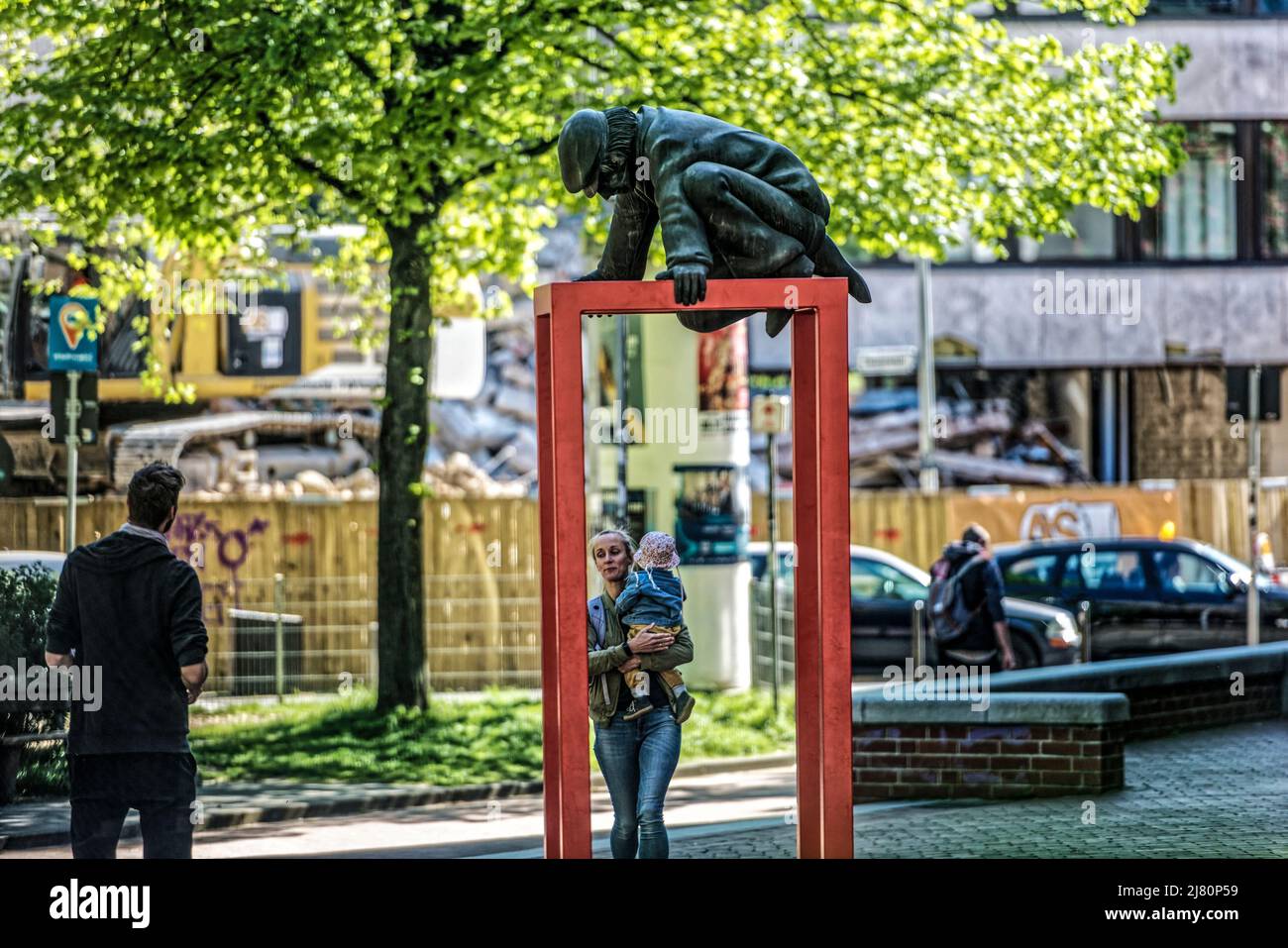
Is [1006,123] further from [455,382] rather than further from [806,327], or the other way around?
[455,382]

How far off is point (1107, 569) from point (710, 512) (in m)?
4.70

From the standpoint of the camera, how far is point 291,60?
1347 cm

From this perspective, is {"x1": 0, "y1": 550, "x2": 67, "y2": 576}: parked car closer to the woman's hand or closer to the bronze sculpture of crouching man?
the woman's hand

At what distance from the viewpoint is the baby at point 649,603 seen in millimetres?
7570

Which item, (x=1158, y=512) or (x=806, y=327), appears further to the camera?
(x=1158, y=512)

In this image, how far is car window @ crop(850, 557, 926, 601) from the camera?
19.7 meters

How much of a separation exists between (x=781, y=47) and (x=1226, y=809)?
766cm

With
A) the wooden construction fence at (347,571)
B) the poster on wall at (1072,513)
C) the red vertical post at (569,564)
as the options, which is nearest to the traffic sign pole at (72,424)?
the wooden construction fence at (347,571)

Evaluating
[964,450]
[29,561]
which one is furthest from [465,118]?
[964,450]

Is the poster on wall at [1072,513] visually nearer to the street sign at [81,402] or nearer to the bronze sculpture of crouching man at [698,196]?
the street sign at [81,402]

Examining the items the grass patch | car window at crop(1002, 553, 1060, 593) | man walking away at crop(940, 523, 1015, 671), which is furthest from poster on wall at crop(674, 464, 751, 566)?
man walking away at crop(940, 523, 1015, 671)

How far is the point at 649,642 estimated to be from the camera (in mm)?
7527

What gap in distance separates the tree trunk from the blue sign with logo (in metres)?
2.65
